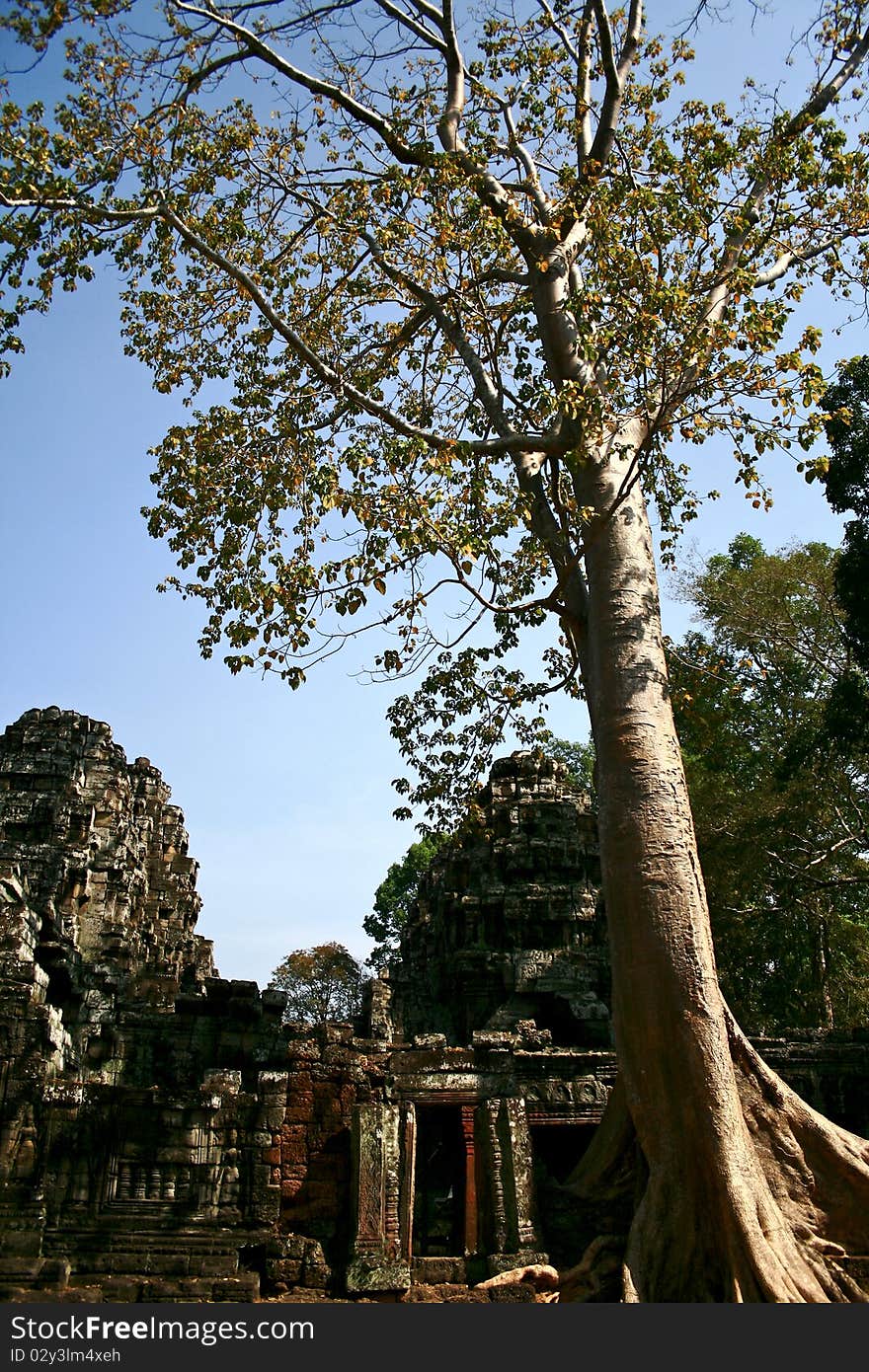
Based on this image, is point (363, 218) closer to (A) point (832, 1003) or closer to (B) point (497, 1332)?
(B) point (497, 1332)

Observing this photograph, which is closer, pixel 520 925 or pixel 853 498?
pixel 853 498

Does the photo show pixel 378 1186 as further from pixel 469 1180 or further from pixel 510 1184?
pixel 469 1180

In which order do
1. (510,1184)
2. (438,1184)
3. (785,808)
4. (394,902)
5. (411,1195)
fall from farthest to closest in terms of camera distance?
(394,902) < (785,808) < (438,1184) < (510,1184) < (411,1195)

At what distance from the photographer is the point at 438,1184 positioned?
11766 millimetres

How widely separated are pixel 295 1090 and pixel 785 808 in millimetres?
10827

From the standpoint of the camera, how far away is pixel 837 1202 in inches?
264

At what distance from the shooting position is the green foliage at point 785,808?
55.0 ft

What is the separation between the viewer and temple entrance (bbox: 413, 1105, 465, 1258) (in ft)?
33.1

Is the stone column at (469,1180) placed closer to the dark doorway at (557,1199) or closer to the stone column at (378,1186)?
the dark doorway at (557,1199)

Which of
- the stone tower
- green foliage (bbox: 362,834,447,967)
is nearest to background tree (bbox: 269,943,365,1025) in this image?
Answer: green foliage (bbox: 362,834,447,967)

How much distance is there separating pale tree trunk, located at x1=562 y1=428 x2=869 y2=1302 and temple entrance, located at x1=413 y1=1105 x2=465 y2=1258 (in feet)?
10.1

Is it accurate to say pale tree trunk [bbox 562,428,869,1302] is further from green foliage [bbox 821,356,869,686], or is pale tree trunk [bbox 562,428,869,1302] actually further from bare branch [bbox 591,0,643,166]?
green foliage [bbox 821,356,869,686]

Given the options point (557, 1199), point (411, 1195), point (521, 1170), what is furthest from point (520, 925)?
point (557, 1199)

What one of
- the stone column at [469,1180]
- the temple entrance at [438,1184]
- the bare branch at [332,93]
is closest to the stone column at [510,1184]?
the stone column at [469,1180]
